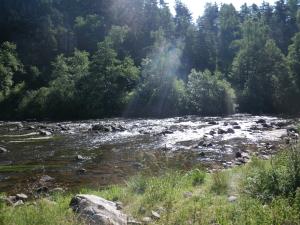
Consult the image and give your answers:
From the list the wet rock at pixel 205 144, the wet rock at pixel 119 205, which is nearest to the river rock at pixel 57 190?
the wet rock at pixel 119 205

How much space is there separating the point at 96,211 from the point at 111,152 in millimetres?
16194

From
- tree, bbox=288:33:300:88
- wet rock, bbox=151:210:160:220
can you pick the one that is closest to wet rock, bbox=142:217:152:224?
wet rock, bbox=151:210:160:220

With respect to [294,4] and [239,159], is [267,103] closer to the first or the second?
[239,159]

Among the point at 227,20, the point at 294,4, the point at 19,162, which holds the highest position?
the point at 294,4

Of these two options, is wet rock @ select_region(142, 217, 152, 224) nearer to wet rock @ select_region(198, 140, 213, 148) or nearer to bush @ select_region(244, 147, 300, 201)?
bush @ select_region(244, 147, 300, 201)

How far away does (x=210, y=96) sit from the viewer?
59.2 metres

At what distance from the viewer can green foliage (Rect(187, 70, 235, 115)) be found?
193ft

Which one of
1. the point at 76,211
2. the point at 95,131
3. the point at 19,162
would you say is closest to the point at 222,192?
the point at 76,211

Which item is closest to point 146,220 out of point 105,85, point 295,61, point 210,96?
point 210,96

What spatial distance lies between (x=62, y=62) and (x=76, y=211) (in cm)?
6998

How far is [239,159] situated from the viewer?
65.7 ft

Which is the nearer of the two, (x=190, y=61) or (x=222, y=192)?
(x=222, y=192)

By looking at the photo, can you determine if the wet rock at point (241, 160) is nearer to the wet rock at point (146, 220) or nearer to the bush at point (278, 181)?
the bush at point (278, 181)

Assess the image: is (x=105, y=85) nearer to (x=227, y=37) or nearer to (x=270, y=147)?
(x=227, y=37)
